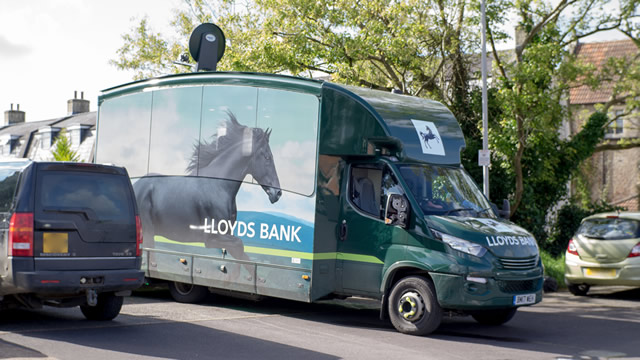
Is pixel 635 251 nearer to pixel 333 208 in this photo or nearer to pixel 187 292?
pixel 333 208

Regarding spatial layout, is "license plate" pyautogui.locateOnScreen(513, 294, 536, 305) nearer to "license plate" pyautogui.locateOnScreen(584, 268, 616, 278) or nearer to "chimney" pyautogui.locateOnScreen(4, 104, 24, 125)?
"license plate" pyautogui.locateOnScreen(584, 268, 616, 278)

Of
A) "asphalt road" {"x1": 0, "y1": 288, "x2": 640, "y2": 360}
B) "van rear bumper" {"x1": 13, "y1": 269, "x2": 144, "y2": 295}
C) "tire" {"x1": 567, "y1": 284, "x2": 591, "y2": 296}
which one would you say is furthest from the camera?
"tire" {"x1": 567, "y1": 284, "x2": 591, "y2": 296}

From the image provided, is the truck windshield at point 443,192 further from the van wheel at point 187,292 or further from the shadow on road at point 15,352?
the shadow on road at point 15,352

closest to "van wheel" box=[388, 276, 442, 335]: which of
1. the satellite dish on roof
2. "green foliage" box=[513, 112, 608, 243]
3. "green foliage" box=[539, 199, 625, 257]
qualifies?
the satellite dish on roof

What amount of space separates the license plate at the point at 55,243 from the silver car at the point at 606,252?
9947mm

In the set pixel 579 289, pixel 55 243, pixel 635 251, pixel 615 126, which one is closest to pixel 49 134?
pixel 615 126

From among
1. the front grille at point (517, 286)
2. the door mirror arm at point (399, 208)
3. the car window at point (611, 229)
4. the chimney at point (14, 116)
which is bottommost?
the front grille at point (517, 286)

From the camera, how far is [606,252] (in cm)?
1468

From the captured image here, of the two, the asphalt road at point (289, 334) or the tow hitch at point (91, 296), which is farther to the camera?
the tow hitch at point (91, 296)

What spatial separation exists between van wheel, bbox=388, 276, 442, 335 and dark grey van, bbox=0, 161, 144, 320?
333 centimetres

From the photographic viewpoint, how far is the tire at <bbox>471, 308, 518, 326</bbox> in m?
11.3

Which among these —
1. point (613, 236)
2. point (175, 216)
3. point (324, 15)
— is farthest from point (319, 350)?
point (324, 15)

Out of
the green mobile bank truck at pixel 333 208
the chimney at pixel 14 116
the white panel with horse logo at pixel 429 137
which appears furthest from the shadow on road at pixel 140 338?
the chimney at pixel 14 116

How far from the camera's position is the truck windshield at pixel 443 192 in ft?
34.4
